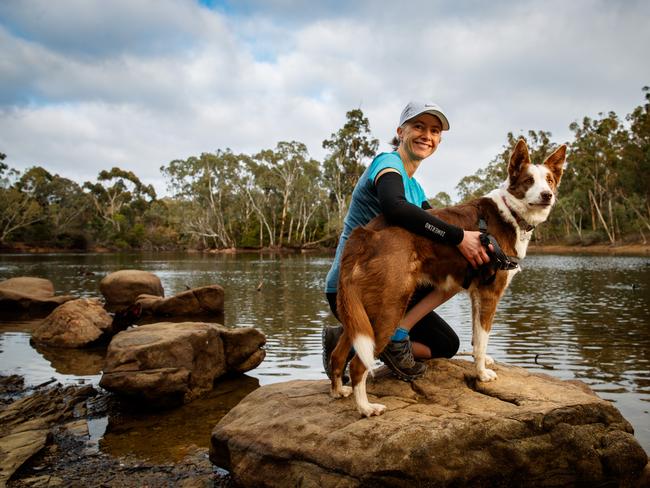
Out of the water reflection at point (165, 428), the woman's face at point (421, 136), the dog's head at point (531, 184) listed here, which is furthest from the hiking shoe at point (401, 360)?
the water reflection at point (165, 428)

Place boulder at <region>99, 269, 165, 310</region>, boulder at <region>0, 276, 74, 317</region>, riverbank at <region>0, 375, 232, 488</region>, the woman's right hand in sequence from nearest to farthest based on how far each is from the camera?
the woman's right hand < riverbank at <region>0, 375, 232, 488</region> < boulder at <region>0, 276, 74, 317</region> < boulder at <region>99, 269, 165, 310</region>

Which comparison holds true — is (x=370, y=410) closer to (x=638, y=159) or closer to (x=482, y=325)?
(x=482, y=325)

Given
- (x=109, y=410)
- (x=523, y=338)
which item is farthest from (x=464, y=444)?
(x=523, y=338)

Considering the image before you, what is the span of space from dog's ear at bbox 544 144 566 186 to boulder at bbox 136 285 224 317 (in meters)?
12.0

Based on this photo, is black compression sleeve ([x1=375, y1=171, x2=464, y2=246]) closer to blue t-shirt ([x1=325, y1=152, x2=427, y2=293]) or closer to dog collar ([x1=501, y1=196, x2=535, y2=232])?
blue t-shirt ([x1=325, y1=152, x2=427, y2=293])

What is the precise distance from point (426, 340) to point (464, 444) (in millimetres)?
1349

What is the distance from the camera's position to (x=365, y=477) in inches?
130

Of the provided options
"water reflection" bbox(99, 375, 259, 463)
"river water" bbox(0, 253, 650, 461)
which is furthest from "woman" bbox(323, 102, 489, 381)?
"river water" bbox(0, 253, 650, 461)

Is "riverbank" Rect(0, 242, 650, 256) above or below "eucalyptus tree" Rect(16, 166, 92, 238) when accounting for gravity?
below

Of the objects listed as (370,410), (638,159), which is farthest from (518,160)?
(638,159)

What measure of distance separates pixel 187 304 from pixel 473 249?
12.0 meters

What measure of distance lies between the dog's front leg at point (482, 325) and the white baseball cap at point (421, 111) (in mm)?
1469

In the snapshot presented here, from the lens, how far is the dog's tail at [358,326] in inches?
131

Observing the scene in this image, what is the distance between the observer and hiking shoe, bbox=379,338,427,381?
4.15 m
